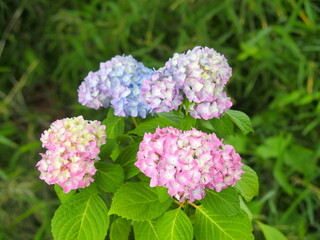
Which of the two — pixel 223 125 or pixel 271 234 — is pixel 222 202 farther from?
pixel 271 234

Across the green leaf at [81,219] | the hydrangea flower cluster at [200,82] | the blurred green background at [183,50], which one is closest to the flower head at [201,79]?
the hydrangea flower cluster at [200,82]

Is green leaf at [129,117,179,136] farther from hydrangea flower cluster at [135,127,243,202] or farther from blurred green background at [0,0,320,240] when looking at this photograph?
blurred green background at [0,0,320,240]

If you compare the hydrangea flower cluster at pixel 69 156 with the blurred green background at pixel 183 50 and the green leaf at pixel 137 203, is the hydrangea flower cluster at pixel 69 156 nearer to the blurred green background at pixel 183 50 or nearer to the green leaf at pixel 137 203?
the green leaf at pixel 137 203

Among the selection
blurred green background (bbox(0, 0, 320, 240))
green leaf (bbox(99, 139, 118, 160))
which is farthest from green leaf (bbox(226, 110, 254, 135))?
blurred green background (bbox(0, 0, 320, 240))

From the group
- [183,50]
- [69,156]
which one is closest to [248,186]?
[69,156]

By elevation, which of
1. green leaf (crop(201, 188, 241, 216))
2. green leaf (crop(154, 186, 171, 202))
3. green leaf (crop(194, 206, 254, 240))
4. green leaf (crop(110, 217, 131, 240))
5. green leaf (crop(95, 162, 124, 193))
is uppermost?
green leaf (crop(95, 162, 124, 193))

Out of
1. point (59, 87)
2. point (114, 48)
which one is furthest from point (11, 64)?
point (114, 48)
